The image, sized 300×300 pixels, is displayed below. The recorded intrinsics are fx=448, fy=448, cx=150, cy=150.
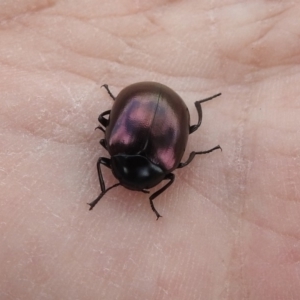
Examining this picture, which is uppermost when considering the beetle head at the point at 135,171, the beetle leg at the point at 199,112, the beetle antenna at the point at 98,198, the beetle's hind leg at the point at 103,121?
the beetle's hind leg at the point at 103,121

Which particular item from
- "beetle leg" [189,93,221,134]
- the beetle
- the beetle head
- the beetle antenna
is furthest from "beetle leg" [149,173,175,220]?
"beetle leg" [189,93,221,134]

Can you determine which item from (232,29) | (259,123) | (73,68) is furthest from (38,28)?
(259,123)

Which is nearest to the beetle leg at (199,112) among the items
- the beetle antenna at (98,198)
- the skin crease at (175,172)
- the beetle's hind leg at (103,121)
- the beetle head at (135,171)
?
the skin crease at (175,172)

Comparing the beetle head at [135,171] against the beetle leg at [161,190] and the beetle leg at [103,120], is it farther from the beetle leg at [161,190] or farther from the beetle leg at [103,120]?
the beetle leg at [103,120]

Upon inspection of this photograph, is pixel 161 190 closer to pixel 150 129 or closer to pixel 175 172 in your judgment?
pixel 175 172

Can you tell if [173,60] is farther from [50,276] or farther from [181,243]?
[50,276]

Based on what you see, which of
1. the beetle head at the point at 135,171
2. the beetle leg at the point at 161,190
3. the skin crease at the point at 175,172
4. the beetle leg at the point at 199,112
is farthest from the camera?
the beetle leg at the point at 199,112

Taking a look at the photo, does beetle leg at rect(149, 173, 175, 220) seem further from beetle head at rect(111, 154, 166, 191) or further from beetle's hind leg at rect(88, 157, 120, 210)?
beetle's hind leg at rect(88, 157, 120, 210)
